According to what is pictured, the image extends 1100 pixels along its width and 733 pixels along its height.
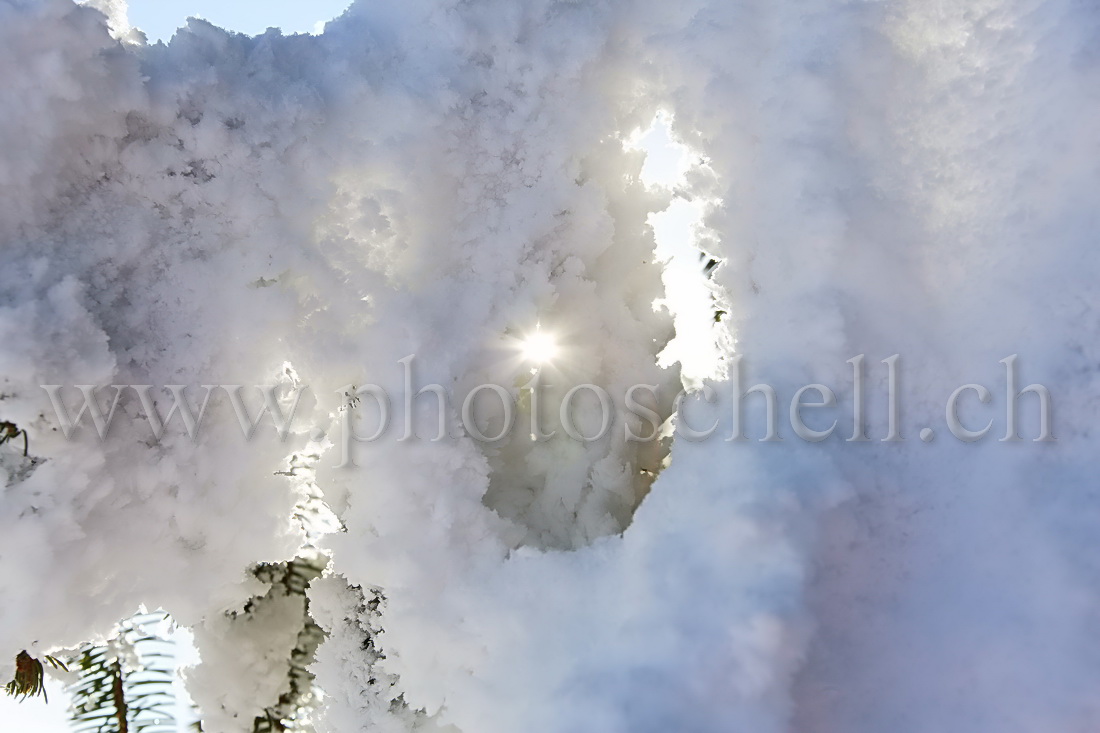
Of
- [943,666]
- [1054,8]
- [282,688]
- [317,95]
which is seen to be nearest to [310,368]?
[317,95]

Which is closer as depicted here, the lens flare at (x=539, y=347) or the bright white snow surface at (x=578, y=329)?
the bright white snow surface at (x=578, y=329)

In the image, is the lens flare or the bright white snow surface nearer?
the bright white snow surface

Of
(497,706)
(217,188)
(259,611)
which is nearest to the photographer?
(497,706)

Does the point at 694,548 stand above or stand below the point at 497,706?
above

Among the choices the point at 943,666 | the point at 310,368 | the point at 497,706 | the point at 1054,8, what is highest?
the point at 1054,8

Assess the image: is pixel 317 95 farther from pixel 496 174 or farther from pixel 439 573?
pixel 439 573

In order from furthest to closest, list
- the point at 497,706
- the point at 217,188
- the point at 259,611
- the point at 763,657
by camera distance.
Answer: the point at 259,611 < the point at 217,188 < the point at 497,706 < the point at 763,657

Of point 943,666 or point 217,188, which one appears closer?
point 943,666
